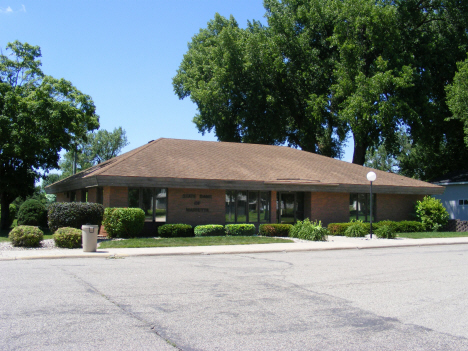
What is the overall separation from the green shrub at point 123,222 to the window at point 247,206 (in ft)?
18.5

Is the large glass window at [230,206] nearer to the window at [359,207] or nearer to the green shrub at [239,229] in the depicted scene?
the green shrub at [239,229]

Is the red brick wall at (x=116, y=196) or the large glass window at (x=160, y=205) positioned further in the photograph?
the large glass window at (x=160, y=205)

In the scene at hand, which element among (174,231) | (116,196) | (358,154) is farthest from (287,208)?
(358,154)

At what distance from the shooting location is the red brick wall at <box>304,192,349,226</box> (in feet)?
88.9

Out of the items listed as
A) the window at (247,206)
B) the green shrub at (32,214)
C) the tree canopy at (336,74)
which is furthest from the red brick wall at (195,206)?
the tree canopy at (336,74)

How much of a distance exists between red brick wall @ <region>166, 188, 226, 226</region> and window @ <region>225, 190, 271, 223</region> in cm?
60

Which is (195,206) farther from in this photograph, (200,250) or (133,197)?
(200,250)

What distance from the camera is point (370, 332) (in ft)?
21.1

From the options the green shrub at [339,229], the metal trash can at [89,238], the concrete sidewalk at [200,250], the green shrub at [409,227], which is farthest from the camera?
the green shrub at [409,227]

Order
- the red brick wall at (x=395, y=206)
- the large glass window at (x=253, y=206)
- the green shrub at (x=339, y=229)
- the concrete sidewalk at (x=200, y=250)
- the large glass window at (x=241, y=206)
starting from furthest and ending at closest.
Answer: the red brick wall at (x=395, y=206)
the large glass window at (x=253, y=206)
the large glass window at (x=241, y=206)
the green shrub at (x=339, y=229)
the concrete sidewalk at (x=200, y=250)

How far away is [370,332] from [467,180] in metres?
35.0

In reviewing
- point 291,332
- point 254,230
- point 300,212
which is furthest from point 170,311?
point 300,212

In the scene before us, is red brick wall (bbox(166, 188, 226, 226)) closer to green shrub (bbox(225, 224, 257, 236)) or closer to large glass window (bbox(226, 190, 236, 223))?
large glass window (bbox(226, 190, 236, 223))

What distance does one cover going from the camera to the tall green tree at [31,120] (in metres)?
26.7
